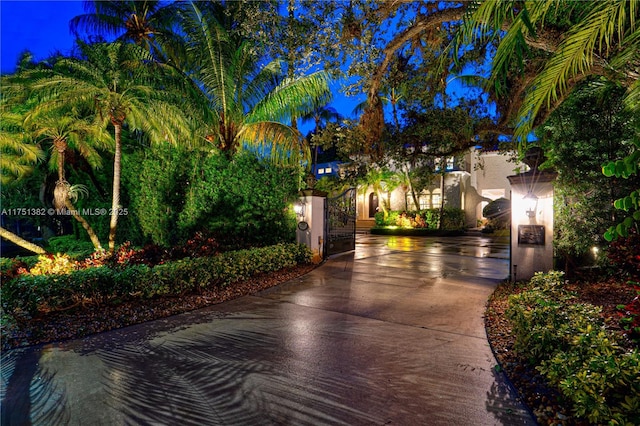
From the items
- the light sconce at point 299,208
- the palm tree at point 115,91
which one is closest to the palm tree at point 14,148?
the palm tree at point 115,91

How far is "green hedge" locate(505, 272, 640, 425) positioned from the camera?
254 cm

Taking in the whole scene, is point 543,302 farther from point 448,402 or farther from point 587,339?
point 448,402

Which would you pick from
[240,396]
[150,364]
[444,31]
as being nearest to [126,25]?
[444,31]

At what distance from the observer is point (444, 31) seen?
6.85 m

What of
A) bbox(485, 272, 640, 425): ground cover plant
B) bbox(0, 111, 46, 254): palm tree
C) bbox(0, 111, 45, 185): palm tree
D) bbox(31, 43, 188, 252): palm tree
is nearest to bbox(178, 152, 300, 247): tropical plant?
bbox(31, 43, 188, 252): palm tree

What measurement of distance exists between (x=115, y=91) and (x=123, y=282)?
5362 mm

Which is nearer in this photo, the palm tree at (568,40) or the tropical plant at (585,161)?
the palm tree at (568,40)

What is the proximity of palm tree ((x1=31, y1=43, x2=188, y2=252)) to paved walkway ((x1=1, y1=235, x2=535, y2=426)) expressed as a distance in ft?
18.2

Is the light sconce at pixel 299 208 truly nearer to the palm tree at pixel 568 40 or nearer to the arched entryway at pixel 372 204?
the palm tree at pixel 568 40

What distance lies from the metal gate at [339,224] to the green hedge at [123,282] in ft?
13.9

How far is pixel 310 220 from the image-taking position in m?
11.2

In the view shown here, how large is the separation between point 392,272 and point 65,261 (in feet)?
26.7

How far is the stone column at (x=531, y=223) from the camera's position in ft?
25.1

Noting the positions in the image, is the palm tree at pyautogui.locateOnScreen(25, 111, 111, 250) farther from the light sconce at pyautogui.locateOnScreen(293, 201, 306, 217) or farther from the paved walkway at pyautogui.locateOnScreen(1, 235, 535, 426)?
the paved walkway at pyautogui.locateOnScreen(1, 235, 535, 426)
